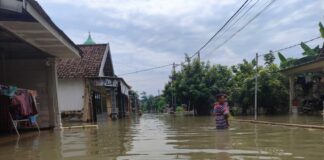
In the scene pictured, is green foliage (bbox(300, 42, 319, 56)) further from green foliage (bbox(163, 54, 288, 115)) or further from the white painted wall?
the white painted wall

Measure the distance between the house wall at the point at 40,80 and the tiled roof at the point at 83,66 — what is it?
6856mm

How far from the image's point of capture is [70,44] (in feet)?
54.7

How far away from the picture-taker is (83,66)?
26.8m

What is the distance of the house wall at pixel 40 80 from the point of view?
1806 centimetres


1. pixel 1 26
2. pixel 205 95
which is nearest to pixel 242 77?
pixel 205 95

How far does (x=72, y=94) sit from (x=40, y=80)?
25.7ft

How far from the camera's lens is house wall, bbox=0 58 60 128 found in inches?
711

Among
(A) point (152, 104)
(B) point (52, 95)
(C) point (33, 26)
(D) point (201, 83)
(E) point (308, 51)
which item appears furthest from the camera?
(A) point (152, 104)

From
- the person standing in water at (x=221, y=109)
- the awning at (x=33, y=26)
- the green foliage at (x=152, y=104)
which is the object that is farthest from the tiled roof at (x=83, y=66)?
the green foliage at (x=152, y=104)

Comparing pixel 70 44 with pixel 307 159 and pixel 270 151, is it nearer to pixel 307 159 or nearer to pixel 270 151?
pixel 270 151

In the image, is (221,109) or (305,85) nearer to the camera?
(221,109)

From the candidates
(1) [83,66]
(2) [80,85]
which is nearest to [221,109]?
(2) [80,85]

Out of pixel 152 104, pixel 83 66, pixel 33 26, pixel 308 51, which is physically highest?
pixel 308 51

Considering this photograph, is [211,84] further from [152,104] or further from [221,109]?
[152,104]
